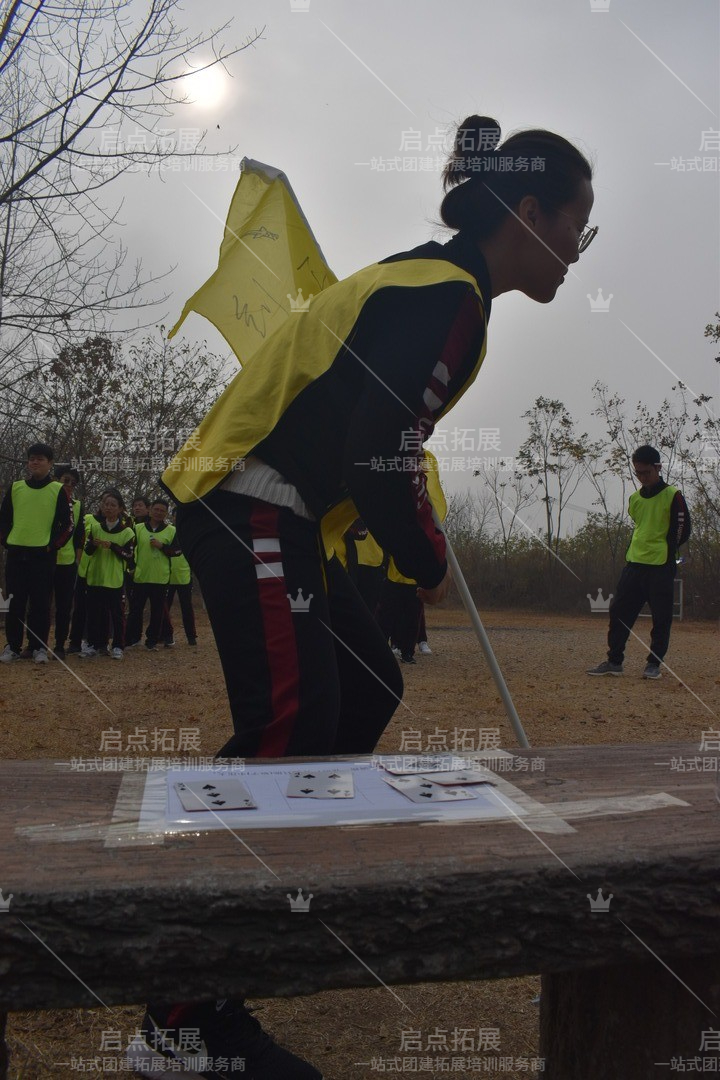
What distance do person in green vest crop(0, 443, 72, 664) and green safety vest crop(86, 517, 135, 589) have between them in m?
0.93

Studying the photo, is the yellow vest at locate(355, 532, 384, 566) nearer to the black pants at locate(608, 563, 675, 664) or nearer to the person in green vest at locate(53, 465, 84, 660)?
the black pants at locate(608, 563, 675, 664)

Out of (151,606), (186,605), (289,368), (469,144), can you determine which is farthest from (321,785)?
(186,605)

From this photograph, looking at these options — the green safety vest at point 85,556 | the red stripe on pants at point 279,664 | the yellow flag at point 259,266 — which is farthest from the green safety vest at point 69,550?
the red stripe on pants at point 279,664

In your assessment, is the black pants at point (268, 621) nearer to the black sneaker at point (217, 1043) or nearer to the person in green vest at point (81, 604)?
the black sneaker at point (217, 1043)

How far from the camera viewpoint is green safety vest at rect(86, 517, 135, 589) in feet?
30.1

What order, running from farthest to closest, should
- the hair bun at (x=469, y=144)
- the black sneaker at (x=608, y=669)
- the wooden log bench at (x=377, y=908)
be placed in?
the black sneaker at (x=608, y=669) → the hair bun at (x=469, y=144) → the wooden log bench at (x=377, y=908)

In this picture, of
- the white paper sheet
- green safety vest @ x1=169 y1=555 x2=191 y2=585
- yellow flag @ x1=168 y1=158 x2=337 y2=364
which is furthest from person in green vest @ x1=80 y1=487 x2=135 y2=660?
the white paper sheet

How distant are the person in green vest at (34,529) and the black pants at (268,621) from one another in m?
6.48

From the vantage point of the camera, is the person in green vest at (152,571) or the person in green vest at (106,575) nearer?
the person in green vest at (106,575)

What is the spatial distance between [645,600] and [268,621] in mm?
6874

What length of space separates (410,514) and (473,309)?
44 centimetres

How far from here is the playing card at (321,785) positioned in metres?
1.51

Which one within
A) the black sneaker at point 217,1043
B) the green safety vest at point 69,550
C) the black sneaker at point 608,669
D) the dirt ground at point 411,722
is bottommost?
the dirt ground at point 411,722

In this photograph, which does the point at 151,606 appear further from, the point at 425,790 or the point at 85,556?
the point at 425,790
